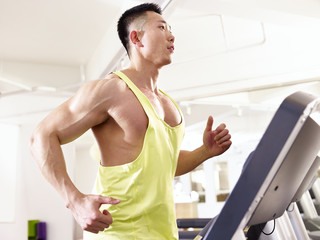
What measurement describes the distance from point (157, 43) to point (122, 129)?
0.34m

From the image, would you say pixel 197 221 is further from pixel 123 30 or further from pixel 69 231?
pixel 69 231

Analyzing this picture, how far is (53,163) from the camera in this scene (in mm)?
974

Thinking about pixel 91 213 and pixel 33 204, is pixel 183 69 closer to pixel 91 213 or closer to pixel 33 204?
pixel 33 204

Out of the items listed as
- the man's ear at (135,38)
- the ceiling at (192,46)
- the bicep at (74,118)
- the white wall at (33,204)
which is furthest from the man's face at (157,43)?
the white wall at (33,204)

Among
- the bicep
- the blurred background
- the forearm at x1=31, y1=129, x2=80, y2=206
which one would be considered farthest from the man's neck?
the blurred background

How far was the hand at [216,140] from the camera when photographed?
1243 millimetres

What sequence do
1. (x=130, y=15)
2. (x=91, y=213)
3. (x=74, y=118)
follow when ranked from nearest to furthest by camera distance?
(x=91, y=213) → (x=74, y=118) → (x=130, y=15)

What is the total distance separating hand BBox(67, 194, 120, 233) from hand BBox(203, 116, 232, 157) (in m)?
0.46

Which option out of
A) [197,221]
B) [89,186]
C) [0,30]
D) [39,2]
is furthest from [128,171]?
[89,186]

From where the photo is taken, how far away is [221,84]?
4.46 meters

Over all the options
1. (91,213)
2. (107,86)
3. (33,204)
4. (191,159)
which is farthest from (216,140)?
(33,204)

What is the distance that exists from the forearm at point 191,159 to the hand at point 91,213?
0.47 metres

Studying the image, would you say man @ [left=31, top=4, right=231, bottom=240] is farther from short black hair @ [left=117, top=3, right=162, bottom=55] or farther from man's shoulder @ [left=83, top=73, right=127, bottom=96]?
short black hair @ [left=117, top=3, right=162, bottom=55]

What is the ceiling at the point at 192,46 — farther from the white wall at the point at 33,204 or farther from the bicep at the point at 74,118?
the bicep at the point at 74,118
